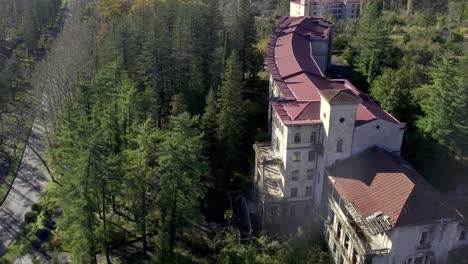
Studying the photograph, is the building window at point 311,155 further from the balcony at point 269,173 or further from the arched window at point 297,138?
the balcony at point 269,173

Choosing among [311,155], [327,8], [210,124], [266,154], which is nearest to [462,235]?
[311,155]

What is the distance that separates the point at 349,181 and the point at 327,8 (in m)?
80.9

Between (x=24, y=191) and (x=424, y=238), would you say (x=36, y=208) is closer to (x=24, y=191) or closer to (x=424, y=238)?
(x=24, y=191)

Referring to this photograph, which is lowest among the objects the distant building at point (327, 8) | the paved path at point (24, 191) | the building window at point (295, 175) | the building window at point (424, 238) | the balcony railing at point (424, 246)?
the paved path at point (24, 191)

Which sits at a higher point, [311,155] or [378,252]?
[311,155]

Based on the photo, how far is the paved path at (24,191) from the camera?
2020 inches

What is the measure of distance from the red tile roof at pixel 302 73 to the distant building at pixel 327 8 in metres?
17.4

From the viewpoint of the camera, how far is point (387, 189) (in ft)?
129

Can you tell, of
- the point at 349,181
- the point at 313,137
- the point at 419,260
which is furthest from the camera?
the point at 313,137

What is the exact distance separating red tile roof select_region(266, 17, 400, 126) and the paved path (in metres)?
34.0

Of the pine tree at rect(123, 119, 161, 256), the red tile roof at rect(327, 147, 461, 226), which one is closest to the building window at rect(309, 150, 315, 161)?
the red tile roof at rect(327, 147, 461, 226)

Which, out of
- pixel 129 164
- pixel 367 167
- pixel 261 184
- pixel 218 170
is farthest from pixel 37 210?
pixel 367 167

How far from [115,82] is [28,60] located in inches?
1960

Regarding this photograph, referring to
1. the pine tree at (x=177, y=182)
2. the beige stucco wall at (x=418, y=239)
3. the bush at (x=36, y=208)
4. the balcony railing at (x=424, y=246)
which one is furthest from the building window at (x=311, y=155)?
the bush at (x=36, y=208)
